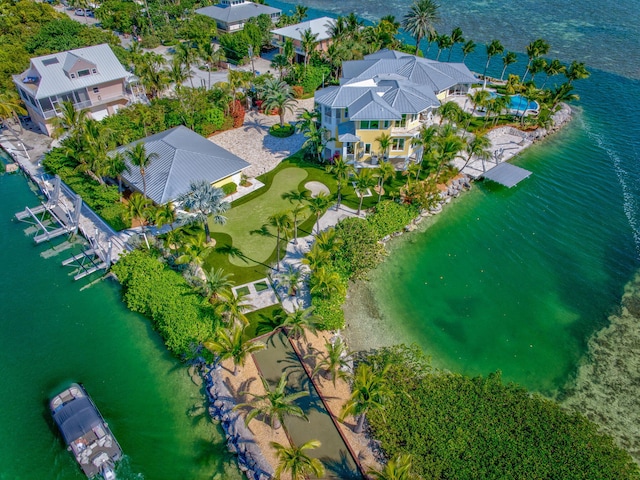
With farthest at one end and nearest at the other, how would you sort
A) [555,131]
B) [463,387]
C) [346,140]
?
[555,131], [346,140], [463,387]

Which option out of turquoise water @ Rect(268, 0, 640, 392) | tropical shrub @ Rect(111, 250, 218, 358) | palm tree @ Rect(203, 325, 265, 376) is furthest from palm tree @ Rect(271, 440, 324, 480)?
turquoise water @ Rect(268, 0, 640, 392)

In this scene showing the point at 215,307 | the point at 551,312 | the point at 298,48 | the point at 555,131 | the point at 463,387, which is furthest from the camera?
the point at 298,48

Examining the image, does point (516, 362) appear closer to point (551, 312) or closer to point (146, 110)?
point (551, 312)

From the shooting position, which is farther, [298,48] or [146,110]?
[298,48]

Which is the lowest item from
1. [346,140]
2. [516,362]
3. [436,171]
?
[516,362]

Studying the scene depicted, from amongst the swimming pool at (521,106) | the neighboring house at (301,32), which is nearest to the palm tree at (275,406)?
the swimming pool at (521,106)

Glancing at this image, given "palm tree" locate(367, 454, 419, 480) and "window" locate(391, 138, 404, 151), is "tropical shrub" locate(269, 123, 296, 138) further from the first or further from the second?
"palm tree" locate(367, 454, 419, 480)

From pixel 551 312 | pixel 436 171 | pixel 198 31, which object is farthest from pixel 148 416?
pixel 198 31

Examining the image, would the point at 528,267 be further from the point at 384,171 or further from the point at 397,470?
the point at 397,470
